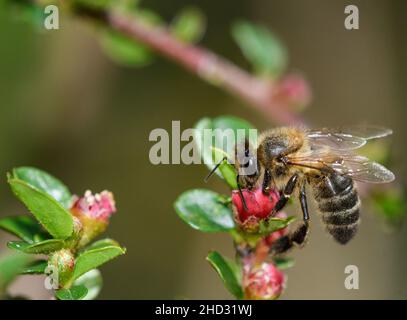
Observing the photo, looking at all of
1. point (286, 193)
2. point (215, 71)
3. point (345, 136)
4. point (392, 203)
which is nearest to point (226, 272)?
point (286, 193)

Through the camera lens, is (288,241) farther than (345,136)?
No

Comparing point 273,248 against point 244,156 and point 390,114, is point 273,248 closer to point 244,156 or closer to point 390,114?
point 244,156

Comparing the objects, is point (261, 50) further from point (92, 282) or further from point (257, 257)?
point (92, 282)

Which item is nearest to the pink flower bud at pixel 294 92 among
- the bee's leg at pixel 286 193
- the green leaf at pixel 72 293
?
the bee's leg at pixel 286 193

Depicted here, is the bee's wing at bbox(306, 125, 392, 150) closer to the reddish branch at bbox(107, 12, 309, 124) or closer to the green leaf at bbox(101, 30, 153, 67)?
the reddish branch at bbox(107, 12, 309, 124)

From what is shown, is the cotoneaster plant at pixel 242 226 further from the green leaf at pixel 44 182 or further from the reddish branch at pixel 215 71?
the reddish branch at pixel 215 71

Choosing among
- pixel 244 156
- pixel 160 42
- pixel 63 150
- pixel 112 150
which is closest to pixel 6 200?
pixel 63 150
